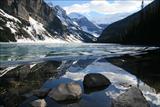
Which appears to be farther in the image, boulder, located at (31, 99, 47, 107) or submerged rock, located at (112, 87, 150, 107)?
boulder, located at (31, 99, 47, 107)

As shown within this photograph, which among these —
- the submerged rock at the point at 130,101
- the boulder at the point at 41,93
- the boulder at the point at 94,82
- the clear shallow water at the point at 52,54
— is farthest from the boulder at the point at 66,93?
the clear shallow water at the point at 52,54

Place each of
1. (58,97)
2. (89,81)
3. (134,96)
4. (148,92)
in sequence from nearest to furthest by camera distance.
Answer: (134,96) → (58,97) → (148,92) → (89,81)

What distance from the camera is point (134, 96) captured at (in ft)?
49.4

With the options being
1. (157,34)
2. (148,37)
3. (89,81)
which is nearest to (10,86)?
(89,81)

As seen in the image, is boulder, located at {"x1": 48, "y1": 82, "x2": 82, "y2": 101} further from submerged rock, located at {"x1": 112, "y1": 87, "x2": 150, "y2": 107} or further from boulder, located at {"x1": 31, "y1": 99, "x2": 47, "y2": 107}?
submerged rock, located at {"x1": 112, "y1": 87, "x2": 150, "y2": 107}

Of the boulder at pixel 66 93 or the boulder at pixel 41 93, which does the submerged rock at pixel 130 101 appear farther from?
the boulder at pixel 41 93

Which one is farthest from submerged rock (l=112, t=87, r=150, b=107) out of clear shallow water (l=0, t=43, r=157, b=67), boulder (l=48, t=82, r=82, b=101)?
clear shallow water (l=0, t=43, r=157, b=67)

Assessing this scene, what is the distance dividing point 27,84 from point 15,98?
4.79 m

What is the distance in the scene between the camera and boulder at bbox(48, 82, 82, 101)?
16.5m

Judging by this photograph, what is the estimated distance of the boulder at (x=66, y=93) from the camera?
16484 mm

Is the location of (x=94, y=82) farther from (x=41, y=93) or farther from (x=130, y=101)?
(x=130, y=101)

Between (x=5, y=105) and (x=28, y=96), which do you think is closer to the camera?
(x=5, y=105)

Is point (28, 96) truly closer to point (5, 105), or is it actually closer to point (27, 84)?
point (5, 105)

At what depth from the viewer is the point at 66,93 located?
54.6ft
